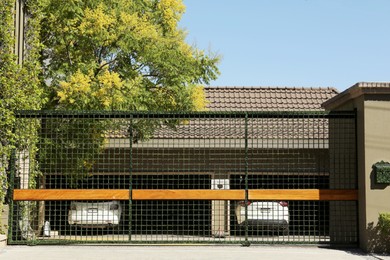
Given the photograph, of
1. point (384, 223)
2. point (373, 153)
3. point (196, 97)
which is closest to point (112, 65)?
point (196, 97)

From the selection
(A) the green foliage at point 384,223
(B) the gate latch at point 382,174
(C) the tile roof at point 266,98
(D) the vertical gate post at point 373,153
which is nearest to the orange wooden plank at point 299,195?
(D) the vertical gate post at point 373,153

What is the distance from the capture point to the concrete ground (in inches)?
503

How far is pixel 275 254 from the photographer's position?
13273 mm

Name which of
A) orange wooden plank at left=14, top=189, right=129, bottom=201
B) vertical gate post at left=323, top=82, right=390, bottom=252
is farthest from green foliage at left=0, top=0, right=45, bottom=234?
vertical gate post at left=323, top=82, right=390, bottom=252

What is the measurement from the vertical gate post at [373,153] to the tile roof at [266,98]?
1120 centimetres

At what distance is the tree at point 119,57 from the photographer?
692 inches

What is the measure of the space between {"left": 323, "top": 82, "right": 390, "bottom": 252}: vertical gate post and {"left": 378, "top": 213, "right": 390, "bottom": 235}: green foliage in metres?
0.10

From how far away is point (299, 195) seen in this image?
1420cm

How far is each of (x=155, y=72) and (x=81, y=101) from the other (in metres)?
2.87

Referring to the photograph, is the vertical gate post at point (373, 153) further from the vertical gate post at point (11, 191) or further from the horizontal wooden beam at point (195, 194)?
the vertical gate post at point (11, 191)

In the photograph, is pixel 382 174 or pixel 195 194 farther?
pixel 195 194

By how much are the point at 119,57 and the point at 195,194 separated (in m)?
6.15

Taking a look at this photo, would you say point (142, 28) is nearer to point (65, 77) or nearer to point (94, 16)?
point (94, 16)

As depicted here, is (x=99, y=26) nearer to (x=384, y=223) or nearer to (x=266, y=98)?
(x=384, y=223)
